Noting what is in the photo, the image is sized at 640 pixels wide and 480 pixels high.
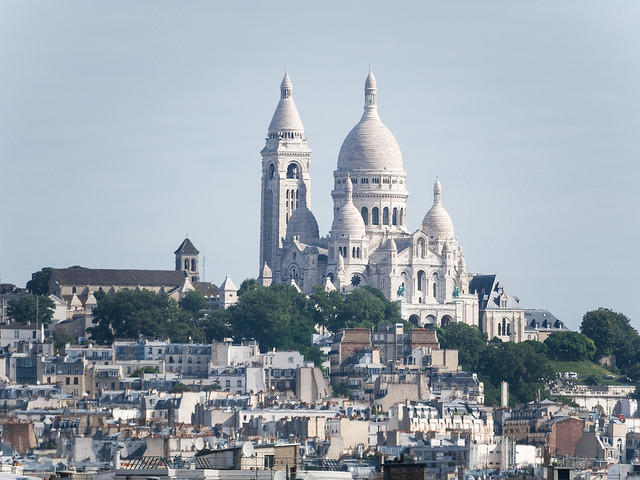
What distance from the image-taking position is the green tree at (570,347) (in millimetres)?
184625

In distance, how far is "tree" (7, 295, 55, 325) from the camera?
584 ft

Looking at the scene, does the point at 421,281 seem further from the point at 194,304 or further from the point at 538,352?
the point at 538,352

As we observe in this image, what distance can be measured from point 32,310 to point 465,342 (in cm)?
2796

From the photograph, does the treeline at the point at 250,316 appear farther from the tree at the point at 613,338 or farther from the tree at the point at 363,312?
the tree at the point at 613,338

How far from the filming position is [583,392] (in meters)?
166

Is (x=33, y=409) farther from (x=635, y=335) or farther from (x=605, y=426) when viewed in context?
(x=635, y=335)

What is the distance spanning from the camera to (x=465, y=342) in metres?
175

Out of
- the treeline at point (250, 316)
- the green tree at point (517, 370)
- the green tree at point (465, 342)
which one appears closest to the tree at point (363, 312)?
the treeline at point (250, 316)

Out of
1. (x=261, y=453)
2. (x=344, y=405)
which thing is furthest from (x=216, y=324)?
(x=261, y=453)

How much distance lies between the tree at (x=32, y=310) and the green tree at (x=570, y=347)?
32.9 meters

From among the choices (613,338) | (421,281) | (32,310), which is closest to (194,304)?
(32,310)

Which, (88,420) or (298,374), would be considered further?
(298,374)

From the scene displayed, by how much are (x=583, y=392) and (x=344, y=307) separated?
20.7 m

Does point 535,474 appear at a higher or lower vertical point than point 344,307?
lower
